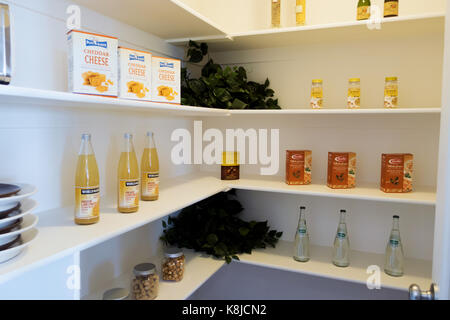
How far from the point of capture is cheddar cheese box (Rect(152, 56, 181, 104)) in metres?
1.34

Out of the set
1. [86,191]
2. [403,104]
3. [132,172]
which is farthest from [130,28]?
[403,104]

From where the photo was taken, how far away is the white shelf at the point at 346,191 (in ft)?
5.07

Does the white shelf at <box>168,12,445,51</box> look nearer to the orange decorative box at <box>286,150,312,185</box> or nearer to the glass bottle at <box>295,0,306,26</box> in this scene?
the glass bottle at <box>295,0,306,26</box>

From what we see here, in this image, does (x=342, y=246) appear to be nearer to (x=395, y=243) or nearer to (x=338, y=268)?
(x=338, y=268)

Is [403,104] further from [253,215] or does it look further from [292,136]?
[253,215]

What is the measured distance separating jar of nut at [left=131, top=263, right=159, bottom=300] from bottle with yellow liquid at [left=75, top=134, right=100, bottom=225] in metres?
0.40

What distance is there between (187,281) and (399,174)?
1204 mm

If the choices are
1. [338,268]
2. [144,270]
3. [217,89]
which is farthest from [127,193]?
[338,268]

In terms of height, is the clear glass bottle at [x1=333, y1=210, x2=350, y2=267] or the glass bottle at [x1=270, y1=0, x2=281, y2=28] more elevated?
the glass bottle at [x1=270, y1=0, x2=281, y2=28]

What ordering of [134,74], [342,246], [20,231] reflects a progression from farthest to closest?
[342,246] → [134,74] → [20,231]

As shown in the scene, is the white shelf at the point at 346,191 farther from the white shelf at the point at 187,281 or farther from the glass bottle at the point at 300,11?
the glass bottle at the point at 300,11

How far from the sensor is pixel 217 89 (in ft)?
6.34

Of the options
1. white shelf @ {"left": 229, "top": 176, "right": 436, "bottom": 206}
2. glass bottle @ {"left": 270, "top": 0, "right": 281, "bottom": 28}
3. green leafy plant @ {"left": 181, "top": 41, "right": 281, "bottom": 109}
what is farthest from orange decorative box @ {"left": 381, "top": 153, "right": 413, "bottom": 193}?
glass bottle @ {"left": 270, "top": 0, "right": 281, "bottom": 28}

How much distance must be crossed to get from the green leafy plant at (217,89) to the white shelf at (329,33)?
0.41 feet
